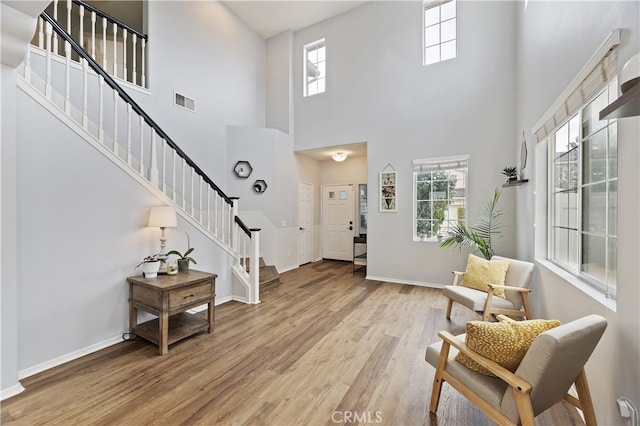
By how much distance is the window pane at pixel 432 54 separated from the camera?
4723 mm

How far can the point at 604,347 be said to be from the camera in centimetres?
159

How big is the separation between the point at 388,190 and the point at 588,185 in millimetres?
3137

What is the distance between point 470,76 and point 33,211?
5681 mm

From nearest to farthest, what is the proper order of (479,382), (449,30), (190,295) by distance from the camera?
(479,382), (190,295), (449,30)

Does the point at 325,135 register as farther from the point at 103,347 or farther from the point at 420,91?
the point at 103,347

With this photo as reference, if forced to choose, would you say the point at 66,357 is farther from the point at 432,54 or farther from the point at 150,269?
the point at 432,54

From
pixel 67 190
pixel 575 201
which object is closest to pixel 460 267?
pixel 575 201

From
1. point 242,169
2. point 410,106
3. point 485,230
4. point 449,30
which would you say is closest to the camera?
point 485,230

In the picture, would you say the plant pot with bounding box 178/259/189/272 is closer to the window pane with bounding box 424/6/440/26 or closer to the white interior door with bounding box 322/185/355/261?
the white interior door with bounding box 322/185/355/261

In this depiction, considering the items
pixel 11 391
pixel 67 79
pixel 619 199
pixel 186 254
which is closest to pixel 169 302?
pixel 186 254

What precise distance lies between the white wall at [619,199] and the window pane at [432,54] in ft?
5.58

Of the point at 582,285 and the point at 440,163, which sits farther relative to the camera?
the point at 440,163

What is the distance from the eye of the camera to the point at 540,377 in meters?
1.25

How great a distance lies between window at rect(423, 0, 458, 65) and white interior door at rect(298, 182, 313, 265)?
3660 mm
